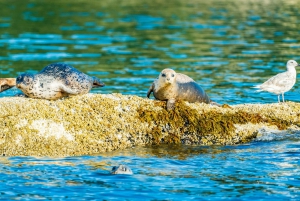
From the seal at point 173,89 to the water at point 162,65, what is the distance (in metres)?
1.08

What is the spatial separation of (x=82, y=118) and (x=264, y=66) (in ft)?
41.3

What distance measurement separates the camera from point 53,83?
12766 mm

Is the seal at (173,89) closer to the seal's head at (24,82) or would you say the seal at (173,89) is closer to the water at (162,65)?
the water at (162,65)

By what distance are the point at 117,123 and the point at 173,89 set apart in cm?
129

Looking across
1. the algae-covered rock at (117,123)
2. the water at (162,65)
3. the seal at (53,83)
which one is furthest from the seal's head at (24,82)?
the water at (162,65)

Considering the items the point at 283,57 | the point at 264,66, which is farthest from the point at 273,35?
the point at 264,66

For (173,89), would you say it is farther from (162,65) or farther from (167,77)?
(162,65)

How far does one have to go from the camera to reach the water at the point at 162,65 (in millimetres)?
10398

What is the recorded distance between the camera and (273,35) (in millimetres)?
32812

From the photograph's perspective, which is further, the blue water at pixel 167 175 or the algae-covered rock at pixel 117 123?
the algae-covered rock at pixel 117 123

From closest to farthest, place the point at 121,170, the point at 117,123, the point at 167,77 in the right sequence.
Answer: the point at 121,170
the point at 117,123
the point at 167,77

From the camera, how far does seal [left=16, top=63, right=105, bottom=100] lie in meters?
12.7

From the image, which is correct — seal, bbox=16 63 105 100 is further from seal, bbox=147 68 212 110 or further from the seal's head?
seal, bbox=147 68 212 110

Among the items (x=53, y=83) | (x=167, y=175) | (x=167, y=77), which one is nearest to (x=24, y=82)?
Result: (x=53, y=83)
